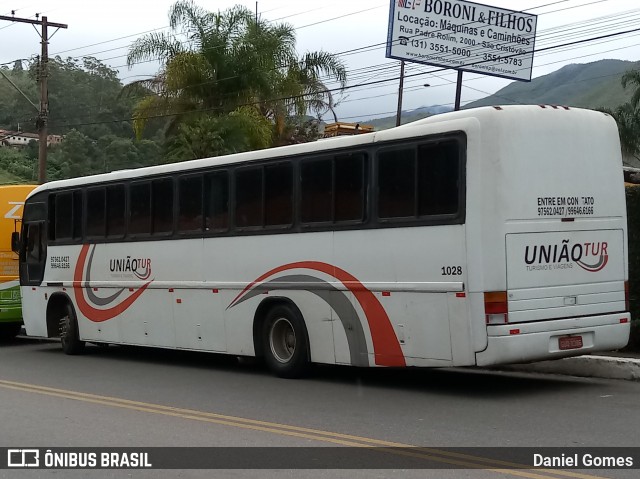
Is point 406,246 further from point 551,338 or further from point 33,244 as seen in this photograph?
point 33,244

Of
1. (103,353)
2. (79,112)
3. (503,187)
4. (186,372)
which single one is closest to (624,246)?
(503,187)

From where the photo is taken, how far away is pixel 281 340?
536 inches

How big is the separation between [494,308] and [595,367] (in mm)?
2826

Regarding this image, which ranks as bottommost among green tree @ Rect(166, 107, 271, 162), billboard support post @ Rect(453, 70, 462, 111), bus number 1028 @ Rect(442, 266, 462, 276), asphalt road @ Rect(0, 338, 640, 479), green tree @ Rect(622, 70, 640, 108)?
asphalt road @ Rect(0, 338, 640, 479)

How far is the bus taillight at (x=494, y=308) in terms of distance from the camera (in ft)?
35.1

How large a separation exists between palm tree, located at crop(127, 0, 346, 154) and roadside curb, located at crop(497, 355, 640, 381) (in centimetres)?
1689

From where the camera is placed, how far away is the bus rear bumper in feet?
35.0

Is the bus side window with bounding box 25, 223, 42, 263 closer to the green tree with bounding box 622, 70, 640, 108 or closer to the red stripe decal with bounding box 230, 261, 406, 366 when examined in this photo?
the red stripe decal with bounding box 230, 261, 406, 366

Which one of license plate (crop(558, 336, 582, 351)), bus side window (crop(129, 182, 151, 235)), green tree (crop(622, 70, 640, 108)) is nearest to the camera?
license plate (crop(558, 336, 582, 351))

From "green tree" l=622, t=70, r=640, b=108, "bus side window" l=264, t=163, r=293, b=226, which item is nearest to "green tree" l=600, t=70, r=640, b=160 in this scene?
"green tree" l=622, t=70, r=640, b=108

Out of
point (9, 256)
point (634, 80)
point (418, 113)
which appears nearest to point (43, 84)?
point (9, 256)

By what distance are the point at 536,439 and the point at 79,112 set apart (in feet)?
281

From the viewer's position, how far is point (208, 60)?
29297mm

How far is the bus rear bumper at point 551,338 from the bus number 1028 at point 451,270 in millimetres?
691
